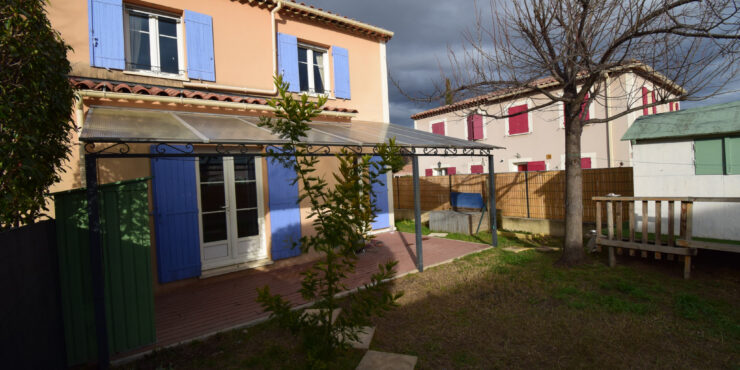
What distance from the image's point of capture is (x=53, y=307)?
2.92m

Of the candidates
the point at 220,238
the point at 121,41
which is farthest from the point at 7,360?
the point at 121,41

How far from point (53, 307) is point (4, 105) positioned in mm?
1793

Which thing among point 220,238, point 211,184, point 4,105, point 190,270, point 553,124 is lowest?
point 190,270

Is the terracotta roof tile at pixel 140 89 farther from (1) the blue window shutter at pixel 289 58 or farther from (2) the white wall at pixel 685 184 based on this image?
(2) the white wall at pixel 685 184

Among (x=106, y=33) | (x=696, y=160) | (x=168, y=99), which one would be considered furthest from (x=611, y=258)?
(x=106, y=33)

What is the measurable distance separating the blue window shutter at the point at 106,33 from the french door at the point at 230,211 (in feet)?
6.87

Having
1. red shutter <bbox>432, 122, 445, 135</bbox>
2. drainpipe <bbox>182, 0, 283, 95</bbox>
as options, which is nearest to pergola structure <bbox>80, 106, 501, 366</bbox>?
drainpipe <bbox>182, 0, 283, 95</bbox>

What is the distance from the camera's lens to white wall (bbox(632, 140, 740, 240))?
5.42 m

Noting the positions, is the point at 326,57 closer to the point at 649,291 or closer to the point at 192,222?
the point at 192,222

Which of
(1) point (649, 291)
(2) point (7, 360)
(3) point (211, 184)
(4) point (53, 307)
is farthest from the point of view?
(3) point (211, 184)

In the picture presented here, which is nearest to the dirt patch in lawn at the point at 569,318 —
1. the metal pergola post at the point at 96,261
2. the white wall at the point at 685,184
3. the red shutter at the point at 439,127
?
the white wall at the point at 685,184

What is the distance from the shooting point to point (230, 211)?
5.96 m

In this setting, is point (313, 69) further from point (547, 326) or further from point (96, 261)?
point (547, 326)

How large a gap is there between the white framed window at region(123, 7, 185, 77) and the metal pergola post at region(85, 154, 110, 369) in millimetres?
3407
